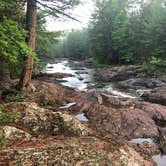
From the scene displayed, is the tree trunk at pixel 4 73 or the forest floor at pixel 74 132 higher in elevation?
the tree trunk at pixel 4 73

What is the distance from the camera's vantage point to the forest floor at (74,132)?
16.9 ft

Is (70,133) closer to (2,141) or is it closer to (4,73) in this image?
(2,141)

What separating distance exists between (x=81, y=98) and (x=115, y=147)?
5.46 meters

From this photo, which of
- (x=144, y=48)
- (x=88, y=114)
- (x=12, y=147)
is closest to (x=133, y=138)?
(x=88, y=114)

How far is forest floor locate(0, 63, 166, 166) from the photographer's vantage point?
5.16 m

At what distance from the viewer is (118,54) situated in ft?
146

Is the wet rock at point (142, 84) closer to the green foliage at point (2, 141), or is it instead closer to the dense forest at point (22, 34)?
the dense forest at point (22, 34)

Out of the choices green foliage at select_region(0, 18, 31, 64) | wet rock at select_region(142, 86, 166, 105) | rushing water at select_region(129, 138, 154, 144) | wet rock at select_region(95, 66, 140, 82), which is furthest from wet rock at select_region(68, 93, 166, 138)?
wet rock at select_region(95, 66, 140, 82)

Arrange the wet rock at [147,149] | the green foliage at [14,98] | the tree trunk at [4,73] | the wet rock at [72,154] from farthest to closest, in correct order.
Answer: the tree trunk at [4,73]
the green foliage at [14,98]
the wet rock at [147,149]
the wet rock at [72,154]

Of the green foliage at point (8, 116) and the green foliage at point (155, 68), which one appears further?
the green foliage at point (155, 68)

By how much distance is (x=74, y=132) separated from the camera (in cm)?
668

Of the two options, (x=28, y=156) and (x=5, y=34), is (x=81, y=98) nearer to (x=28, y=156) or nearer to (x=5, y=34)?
(x=5, y=34)

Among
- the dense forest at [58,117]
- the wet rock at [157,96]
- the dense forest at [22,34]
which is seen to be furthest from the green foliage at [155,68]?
the dense forest at [22,34]

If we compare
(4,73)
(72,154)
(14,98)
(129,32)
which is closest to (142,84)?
(4,73)
